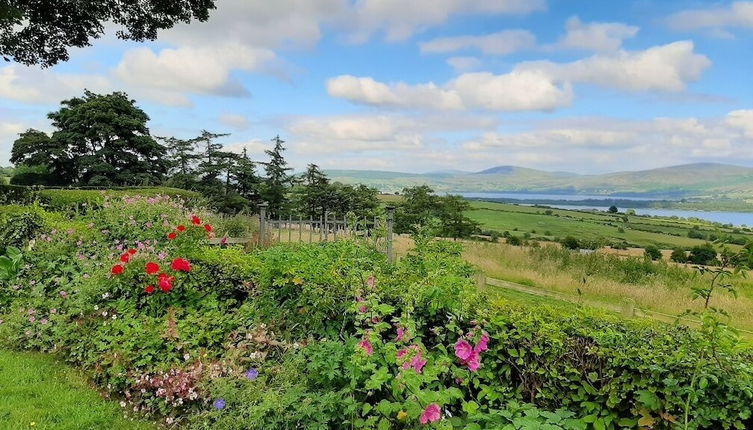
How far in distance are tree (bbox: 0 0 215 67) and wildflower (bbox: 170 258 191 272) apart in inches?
547

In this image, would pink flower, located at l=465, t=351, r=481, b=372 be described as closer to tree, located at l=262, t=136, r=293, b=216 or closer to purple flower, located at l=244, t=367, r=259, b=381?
purple flower, located at l=244, t=367, r=259, b=381

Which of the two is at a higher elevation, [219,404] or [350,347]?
[350,347]

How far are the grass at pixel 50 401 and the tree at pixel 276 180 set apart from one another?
3001cm

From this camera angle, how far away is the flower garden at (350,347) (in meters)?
2.27

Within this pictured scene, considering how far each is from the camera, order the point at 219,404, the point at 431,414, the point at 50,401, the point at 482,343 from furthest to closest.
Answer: the point at 50,401 → the point at 219,404 → the point at 482,343 → the point at 431,414

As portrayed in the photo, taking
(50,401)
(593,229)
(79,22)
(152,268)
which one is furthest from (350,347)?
(593,229)

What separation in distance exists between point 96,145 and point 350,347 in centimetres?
3717

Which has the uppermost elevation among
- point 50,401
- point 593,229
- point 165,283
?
point 165,283

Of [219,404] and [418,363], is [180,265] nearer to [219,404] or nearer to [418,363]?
[219,404]

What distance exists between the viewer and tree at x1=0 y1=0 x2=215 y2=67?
46.2 ft

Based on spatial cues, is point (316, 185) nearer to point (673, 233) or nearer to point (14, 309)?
point (14, 309)

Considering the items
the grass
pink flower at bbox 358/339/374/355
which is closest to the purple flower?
the grass

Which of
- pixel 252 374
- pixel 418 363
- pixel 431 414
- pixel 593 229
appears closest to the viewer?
pixel 431 414

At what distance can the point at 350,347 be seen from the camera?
299 cm
